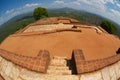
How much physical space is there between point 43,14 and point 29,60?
42.8 m

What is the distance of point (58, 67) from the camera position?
10656 mm

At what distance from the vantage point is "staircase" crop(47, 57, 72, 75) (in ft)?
33.0

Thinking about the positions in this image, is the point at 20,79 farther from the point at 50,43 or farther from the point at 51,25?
the point at 51,25

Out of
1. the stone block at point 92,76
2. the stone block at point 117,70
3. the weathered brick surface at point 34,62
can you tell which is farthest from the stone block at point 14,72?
the stone block at point 117,70

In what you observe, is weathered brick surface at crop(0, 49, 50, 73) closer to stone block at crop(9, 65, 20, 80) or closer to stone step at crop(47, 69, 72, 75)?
stone block at crop(9, 65, 20, 80)

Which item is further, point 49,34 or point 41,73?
point 49,34

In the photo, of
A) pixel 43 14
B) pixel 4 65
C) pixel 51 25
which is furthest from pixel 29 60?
pixel 43 14

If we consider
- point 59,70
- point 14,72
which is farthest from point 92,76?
point 14,72

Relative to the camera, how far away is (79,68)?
→ 31.3 ft

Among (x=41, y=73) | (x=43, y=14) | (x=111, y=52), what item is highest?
(x=41, y=73)

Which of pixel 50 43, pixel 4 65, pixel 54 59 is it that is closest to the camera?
pixel 4 65

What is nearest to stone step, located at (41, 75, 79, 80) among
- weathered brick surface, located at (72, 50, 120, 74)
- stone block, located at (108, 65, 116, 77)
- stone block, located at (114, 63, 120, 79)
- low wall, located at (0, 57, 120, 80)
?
low wall, located at (0, 57, 120, 80)

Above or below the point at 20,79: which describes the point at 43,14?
below

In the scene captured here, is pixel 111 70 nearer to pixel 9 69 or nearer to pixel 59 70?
pixel 59 70
